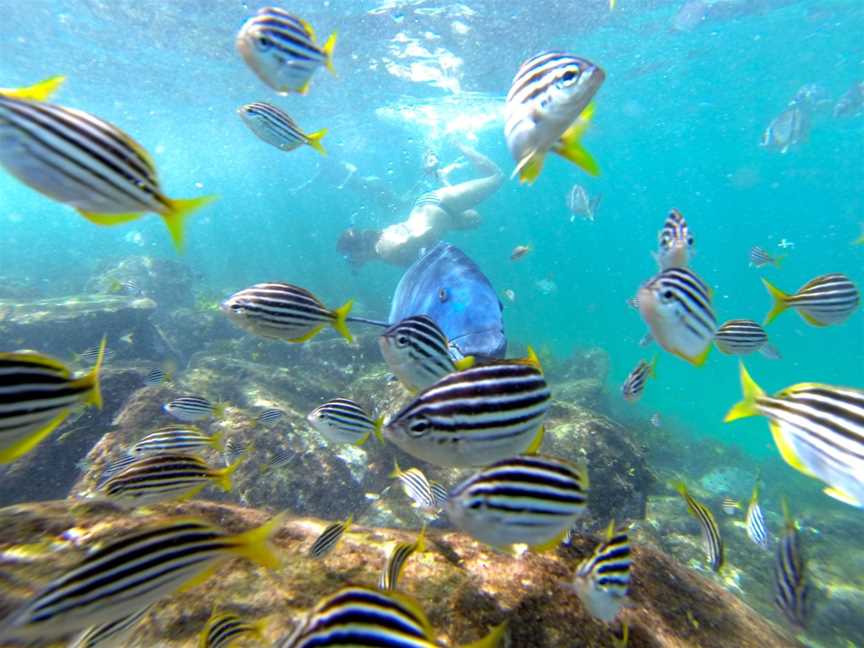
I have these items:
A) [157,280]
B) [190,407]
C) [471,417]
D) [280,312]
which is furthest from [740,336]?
[157,280]

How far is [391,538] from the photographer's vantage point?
9.77 ft

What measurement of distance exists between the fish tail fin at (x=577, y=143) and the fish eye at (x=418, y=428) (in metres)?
1.37

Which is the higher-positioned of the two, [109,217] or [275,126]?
[275,126]

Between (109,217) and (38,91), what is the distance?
1.91 ft

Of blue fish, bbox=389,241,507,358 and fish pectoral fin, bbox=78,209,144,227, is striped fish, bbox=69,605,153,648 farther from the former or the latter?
blue fish, bbox=389,241,507,358

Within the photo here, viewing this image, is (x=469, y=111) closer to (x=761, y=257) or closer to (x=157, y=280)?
(x=157, y=280)

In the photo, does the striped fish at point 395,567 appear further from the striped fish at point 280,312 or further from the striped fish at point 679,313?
the striped fish at point 679,313

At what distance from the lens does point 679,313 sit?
2.50 metres

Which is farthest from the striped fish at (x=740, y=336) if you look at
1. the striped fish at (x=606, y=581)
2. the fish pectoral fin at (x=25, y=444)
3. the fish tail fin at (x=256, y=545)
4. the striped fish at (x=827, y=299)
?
the fish pectoral fin at (x=25, y=444)

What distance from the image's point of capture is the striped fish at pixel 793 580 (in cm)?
288

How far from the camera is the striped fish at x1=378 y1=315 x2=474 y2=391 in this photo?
96.6 inches

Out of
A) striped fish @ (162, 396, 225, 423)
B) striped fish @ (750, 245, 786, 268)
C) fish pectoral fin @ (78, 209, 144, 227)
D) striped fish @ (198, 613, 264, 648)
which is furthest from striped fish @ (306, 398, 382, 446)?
striped fish @ (750, 245, 786, 268)

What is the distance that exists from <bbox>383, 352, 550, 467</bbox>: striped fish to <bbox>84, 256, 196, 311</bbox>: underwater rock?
68.4 feet

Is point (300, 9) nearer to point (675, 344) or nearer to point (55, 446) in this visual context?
point (55, 446)
